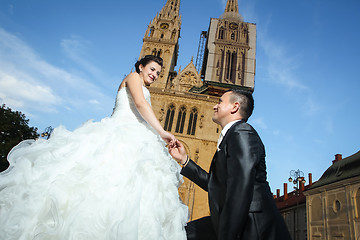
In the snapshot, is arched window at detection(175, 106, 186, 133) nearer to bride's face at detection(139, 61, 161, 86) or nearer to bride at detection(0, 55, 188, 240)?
bride's face at detection(139, 61, 161, 86)

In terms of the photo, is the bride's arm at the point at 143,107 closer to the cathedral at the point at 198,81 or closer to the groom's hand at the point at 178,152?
the groom's hand at the point at 178,152

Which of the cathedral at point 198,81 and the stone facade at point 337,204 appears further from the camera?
the cathedral at point 198,81

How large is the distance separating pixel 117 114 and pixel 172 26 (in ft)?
102

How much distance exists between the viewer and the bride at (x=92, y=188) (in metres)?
1.29

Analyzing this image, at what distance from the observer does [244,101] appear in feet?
6.15

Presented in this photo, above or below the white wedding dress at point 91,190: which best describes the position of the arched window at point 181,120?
above

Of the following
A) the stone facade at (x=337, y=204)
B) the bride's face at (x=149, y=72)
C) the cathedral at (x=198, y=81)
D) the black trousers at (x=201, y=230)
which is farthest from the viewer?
the cathedral at (x=198, y=81)

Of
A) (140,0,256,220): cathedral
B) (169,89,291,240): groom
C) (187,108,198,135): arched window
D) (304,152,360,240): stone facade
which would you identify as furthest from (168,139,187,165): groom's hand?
(187,108,198,135): arched window

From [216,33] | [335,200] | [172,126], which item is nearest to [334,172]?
[335,200]

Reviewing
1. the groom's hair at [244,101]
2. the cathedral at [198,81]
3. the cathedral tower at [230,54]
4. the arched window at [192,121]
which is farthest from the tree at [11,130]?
the groom's hair at [244,101]

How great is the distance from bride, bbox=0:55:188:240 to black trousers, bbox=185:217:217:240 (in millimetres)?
180

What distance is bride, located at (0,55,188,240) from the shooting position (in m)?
1.29

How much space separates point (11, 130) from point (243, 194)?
935 inches

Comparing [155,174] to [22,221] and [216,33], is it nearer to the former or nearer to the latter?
[22,221]
